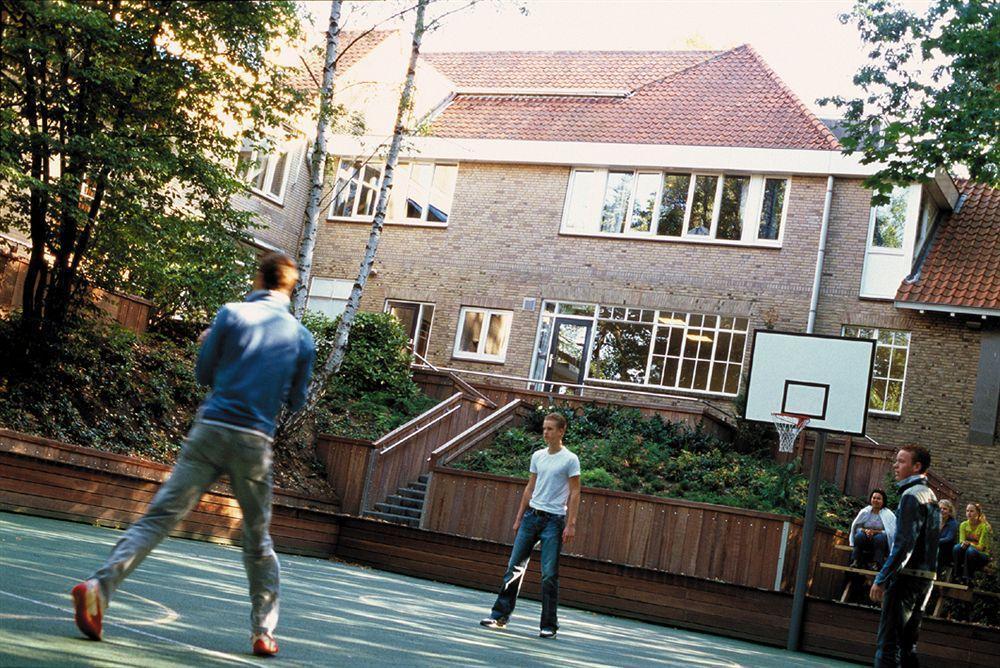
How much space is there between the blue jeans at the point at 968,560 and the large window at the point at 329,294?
18.5m

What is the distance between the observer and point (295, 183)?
32.7m

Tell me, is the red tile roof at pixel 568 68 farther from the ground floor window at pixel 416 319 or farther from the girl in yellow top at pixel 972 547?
the girl in yellow top at pixel 972 547

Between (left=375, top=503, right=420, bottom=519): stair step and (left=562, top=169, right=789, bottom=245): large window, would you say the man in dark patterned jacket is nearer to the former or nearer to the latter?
(left=375, top=503, right=420, bottom=519): stair step

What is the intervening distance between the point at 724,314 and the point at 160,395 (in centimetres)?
1422

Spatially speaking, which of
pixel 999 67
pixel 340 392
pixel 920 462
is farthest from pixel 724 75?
pixel 920 462

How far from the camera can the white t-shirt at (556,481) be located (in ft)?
34.6

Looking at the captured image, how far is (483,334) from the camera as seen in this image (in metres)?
29.8

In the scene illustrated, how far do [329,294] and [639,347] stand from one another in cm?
A: 933

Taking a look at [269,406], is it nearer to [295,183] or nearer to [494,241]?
[494,241]

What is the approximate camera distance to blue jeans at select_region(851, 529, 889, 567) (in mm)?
16547

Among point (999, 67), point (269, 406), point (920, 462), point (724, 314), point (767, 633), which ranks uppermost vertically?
point (999, 67)

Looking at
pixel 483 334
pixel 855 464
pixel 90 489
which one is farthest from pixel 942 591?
pixel 483 334

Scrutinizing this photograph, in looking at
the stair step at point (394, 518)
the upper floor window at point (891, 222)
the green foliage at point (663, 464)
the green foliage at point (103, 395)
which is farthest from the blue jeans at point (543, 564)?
the upper floor window at point (891, 222)

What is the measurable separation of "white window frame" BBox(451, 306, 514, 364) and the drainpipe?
7.67 metres
